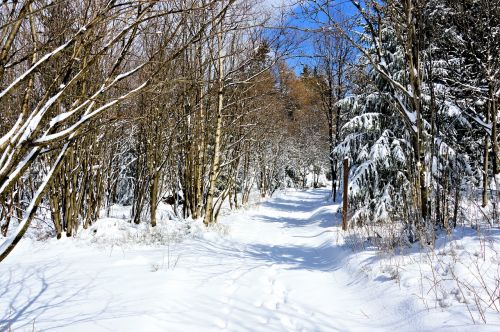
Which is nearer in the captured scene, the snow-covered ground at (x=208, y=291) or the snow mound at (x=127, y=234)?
the snow-covered ground at (x=208, y=291)

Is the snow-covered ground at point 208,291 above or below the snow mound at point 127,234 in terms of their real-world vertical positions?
below

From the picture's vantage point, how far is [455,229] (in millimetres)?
5586

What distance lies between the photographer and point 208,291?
4.17m

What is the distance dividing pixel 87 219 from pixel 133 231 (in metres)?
1.73

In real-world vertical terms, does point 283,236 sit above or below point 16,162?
below

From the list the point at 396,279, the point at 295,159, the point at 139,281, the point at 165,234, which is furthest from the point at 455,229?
the point at 295,159

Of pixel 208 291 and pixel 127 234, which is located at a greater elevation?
pixel 127 234

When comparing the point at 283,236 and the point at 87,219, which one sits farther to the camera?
the point at 283,236

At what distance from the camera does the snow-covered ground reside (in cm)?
320

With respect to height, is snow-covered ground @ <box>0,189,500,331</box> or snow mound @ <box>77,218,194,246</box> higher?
snow mound @ <box>77,218,194,246</box>

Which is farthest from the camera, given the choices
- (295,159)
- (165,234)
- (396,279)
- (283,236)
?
(295,159)

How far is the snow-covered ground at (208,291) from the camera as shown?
320 cm

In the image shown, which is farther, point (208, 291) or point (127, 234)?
point (127, 234)

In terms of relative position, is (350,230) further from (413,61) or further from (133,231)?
(133,231)
